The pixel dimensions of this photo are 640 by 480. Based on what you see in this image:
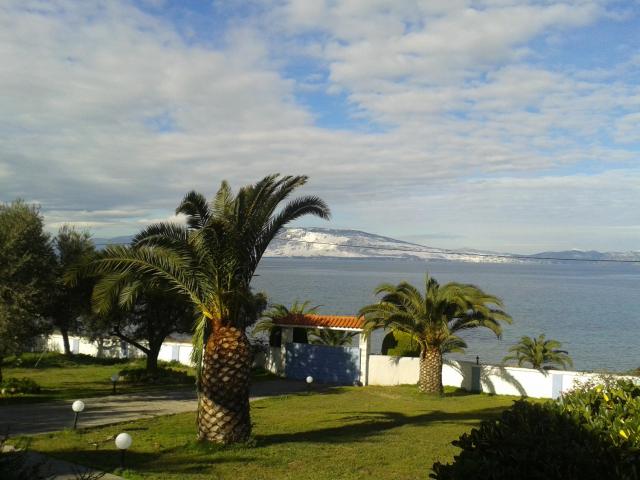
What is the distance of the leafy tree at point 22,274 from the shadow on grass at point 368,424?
9001 mm

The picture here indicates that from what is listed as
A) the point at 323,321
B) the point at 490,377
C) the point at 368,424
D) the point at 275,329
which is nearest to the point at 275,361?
the point at 275,329

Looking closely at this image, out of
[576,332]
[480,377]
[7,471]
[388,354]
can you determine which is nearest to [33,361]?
[388,354]

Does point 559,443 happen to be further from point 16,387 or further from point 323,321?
point 323,321

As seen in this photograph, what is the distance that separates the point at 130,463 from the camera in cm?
1107

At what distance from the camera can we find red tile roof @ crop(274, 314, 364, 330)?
26.8 meters

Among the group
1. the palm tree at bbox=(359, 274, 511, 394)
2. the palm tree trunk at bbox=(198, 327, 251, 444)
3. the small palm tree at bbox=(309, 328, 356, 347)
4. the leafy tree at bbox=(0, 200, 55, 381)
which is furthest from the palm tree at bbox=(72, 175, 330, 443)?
the small palm tree at bbox=(309, 328, 356, 347)

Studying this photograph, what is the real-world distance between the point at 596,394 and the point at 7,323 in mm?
16452

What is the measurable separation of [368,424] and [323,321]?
11.3 m

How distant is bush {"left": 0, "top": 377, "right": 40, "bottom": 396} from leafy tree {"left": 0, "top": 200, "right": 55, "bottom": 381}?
1.40 metres

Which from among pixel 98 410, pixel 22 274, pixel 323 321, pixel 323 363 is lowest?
pixel 98 410

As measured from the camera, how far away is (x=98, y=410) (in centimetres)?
1719

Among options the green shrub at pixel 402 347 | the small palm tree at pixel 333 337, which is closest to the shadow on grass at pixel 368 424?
the green shrub at pixel 402 347

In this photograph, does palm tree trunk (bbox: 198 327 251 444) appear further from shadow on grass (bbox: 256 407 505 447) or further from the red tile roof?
the red tile roof

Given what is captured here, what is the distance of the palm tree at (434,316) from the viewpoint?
2259cm
